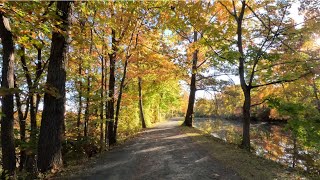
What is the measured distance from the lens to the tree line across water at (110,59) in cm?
647

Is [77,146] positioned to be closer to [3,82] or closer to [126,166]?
[126,166]

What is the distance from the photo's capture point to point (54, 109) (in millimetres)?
6824

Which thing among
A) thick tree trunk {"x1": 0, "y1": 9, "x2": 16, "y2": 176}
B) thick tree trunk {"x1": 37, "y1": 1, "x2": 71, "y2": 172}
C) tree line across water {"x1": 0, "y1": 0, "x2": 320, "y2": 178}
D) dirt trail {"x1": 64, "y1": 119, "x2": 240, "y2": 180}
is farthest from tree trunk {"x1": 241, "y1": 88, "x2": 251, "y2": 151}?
thick tree trunk {"x1": 0, "y1": 9, "x2": 16, "y2": 176}

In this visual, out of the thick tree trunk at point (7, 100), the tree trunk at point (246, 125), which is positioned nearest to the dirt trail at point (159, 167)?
the thick tree trunk at point (7, 100)

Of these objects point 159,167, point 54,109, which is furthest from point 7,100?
point 159,167

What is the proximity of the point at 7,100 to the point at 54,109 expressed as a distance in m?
1.13

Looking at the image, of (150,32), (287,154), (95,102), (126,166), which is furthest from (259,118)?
(126,166)

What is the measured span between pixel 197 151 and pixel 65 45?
617cm

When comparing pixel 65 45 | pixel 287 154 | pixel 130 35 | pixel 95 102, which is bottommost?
pixel 287 154

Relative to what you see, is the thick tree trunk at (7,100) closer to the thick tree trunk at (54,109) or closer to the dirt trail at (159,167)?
the thick tree trunk at (54,109)

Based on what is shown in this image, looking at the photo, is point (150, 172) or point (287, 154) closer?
point (150, 172)

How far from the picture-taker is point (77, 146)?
1080 centimetres

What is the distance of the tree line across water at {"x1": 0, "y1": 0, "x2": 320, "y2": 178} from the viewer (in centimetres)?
647

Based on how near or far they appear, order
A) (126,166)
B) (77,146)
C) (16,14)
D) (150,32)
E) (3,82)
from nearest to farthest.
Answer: (16,14) → (3,82) → (126,166) → (77,146) → (150,32)
